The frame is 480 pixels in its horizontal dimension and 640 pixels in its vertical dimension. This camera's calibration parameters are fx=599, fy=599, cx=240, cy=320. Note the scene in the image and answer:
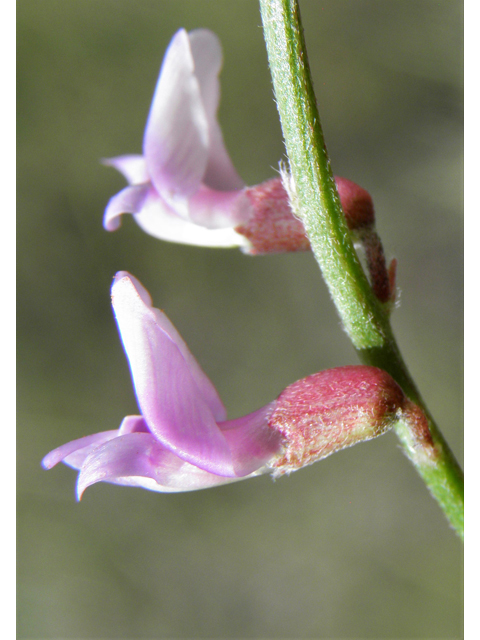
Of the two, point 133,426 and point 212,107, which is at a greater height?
point 212,107

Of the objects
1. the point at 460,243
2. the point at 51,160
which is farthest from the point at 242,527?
the point at 51,160

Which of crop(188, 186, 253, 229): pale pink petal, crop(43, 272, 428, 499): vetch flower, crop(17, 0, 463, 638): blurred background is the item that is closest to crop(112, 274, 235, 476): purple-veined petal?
crop(43, 272, 428, 499): vetch flower

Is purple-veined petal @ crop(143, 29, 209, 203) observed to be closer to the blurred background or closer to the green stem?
the green stem

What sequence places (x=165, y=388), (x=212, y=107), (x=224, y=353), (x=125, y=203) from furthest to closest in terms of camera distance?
(x=224, y=353), (x=212, y=107), (x=125, y=203), (x=165, y=388)

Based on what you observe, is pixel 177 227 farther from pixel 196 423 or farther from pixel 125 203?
pixel 196 423

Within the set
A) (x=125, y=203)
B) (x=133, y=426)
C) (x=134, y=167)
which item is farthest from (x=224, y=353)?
(x=133, y=426)
